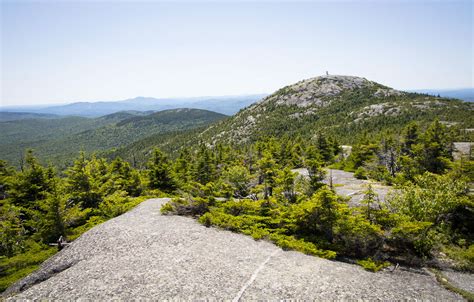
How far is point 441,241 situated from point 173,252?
826 inches

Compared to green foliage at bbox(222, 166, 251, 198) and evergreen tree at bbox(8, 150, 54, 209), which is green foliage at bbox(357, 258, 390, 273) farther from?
evergreen tree at bbox(8, 150, 54, 209)

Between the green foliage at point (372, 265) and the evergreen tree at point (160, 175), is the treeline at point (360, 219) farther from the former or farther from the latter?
the evergreen tree at point (160, 175)

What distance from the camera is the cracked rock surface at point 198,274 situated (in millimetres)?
12750

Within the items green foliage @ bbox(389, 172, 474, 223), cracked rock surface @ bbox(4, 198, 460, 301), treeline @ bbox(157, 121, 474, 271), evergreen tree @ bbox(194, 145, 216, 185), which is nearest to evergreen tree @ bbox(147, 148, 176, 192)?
evergreen tree @ bbox(194, 145, 216, 185)

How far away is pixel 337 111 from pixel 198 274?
451ft

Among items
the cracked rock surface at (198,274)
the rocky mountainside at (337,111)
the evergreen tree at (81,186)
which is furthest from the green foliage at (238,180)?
the rocky mountainside at (337,111)

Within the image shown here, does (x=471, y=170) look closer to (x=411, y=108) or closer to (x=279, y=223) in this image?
(x=279, y=223)

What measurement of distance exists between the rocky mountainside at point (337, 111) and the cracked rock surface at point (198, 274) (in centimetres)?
7482

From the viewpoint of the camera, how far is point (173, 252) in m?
16.8

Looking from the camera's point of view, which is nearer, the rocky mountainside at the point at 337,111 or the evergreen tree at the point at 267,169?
the evergreen tree at the point at 267,169

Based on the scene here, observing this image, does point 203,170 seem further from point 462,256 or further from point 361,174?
point 462,256

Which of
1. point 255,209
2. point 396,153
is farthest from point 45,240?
point 396,153

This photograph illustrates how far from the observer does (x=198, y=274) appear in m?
14.2

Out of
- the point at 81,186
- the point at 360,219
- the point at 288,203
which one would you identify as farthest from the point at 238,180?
the point at 81,186
